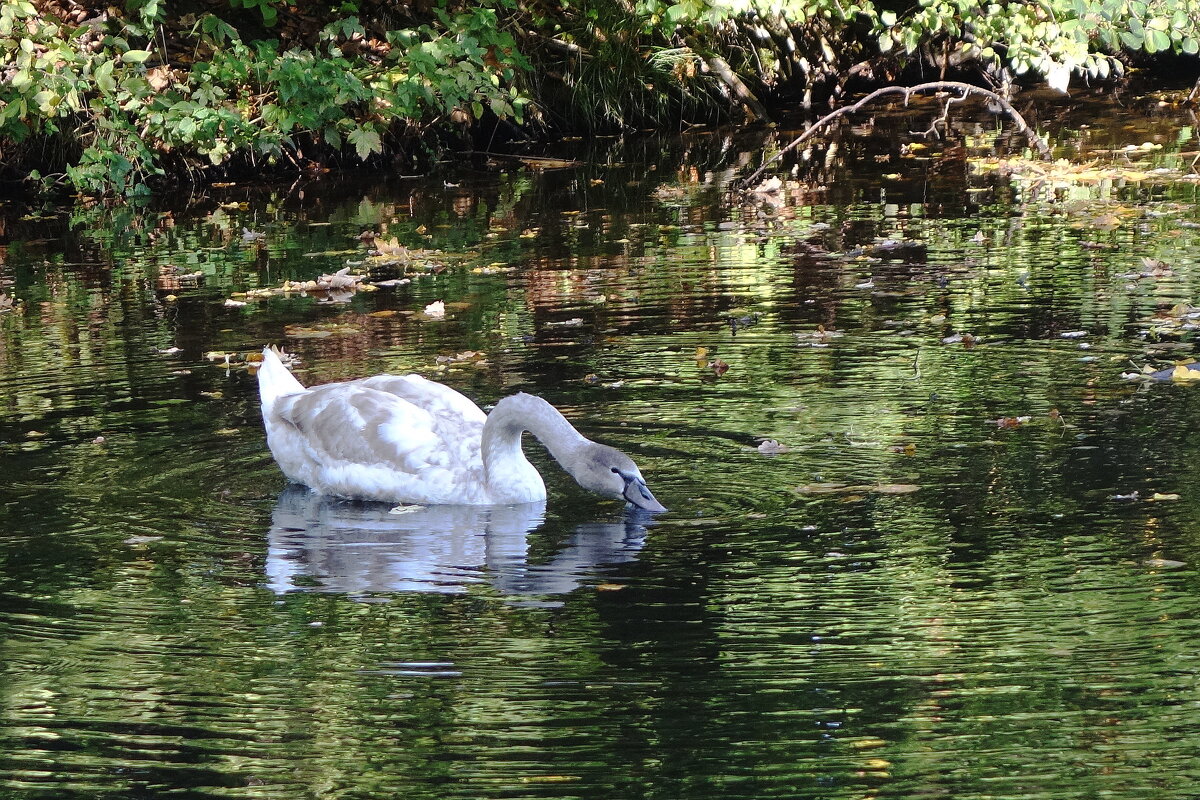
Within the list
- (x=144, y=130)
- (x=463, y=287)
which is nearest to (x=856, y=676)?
(x=463, y=287)

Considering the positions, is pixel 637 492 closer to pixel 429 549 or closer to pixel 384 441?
pixel 429 549

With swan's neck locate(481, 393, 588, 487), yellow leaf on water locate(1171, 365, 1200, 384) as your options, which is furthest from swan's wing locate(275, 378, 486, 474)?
yellow leaf on water locate(1171, 365, 1200, 384)

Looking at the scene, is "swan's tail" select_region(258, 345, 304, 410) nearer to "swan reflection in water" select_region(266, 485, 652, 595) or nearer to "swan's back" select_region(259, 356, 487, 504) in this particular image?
"swan's back" select_region(259, 356, 487, 504)

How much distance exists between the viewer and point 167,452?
8.88 m

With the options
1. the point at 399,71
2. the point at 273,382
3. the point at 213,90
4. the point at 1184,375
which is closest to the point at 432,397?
the point at 273,382

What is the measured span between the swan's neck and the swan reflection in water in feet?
0.61

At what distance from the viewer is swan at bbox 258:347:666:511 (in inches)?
303

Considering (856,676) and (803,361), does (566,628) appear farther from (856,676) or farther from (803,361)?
(803,361)

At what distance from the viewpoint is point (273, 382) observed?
9.16 metres

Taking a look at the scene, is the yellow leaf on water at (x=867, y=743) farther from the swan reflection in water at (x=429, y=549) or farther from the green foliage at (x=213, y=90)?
the green foliage at (x=213, y=90)

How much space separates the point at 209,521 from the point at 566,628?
226 cm

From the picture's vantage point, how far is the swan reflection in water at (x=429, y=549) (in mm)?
6957

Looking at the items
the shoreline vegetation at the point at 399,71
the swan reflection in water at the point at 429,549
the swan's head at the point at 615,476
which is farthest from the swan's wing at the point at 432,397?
the shoreline vegetation at the point at 399,71

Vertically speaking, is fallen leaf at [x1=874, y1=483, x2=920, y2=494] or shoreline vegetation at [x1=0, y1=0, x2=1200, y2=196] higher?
shoreline vegetation at [x1=0, y1=0, x2=1200, y2=196]
